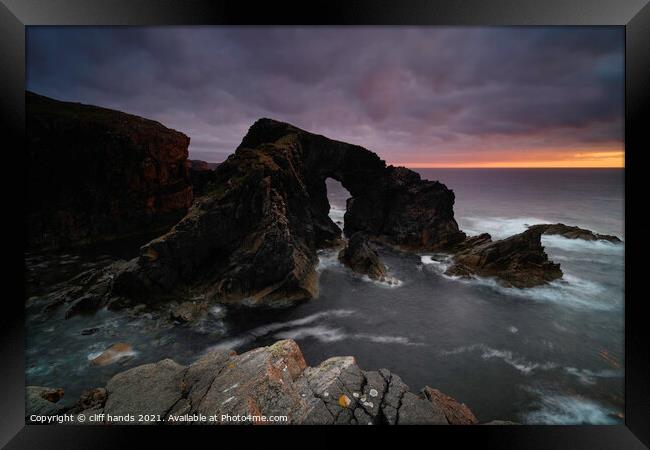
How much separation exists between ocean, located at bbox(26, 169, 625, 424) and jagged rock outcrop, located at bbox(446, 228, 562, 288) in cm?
118

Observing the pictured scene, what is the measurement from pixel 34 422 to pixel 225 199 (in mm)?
13644

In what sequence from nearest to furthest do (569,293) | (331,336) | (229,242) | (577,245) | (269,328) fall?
(331,336), (269,328), (569,293), (229,242), (577,245)

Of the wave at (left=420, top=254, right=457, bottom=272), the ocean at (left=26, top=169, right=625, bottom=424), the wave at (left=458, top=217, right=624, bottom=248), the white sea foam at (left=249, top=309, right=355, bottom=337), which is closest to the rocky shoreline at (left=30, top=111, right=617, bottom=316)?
the wave at (left=458, top=217, right=624, bottom=248)

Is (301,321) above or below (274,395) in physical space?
below

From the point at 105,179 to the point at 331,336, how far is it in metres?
22.2

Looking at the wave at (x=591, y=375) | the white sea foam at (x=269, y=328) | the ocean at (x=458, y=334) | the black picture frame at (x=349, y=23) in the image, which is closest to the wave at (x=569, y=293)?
the ocean at (x=458, y=334)

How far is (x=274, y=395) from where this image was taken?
5.22 metres

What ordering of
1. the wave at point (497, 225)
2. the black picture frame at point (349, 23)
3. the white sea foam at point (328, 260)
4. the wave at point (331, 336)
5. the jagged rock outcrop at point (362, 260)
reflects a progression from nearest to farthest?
the black picture frame at point (349, 23)
the wave at point (331, 336)
the jagged rock outcrop at point (362, 260)
the white sea foam at point (328, 260)
the wave at point (497, 225)

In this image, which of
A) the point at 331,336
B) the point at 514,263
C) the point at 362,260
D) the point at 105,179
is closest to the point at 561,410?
the point at 331,336

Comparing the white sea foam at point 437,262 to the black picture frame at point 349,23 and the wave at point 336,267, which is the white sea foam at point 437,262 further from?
the black picture frame at point 349,23

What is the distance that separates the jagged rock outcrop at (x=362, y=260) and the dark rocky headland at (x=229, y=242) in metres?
0.11

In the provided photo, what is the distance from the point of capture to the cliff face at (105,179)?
46.2 feet

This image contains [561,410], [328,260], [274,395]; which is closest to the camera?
[274,395]

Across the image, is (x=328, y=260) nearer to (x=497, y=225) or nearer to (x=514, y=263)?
(x=514, y=263)
